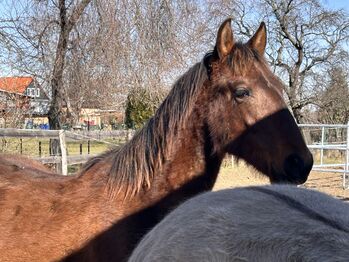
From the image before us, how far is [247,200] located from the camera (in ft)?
2.89

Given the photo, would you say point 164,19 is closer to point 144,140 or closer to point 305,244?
point 144,140

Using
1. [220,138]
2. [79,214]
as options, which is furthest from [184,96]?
[79,214]

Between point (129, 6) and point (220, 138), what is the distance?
6.31 meters

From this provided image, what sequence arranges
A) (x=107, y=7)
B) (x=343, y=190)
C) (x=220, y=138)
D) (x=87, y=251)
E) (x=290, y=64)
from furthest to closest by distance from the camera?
(x=290, y=64) < (x=343, y=190) < (x=107, y=7) < (x=220, y=138) < (x=87, y=251)

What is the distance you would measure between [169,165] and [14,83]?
285 inches

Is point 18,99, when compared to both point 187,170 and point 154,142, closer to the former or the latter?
point 154,142

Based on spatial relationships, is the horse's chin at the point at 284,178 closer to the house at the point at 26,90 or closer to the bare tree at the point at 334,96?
the house at the point at 26,90

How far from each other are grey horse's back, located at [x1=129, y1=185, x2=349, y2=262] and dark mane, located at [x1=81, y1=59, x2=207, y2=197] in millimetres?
1205

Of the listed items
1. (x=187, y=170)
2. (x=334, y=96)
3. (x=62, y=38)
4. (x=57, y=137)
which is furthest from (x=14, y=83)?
(x=334, y=96)

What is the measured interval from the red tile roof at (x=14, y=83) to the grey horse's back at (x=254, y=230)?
808cm

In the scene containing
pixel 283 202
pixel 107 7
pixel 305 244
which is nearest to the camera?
pixel 305 244

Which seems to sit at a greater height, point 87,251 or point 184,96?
point 184,96

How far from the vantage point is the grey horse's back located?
27.7 inches

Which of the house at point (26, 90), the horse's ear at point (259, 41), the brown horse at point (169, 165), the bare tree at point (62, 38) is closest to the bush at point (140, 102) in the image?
the bare tree at point (62, 38)
